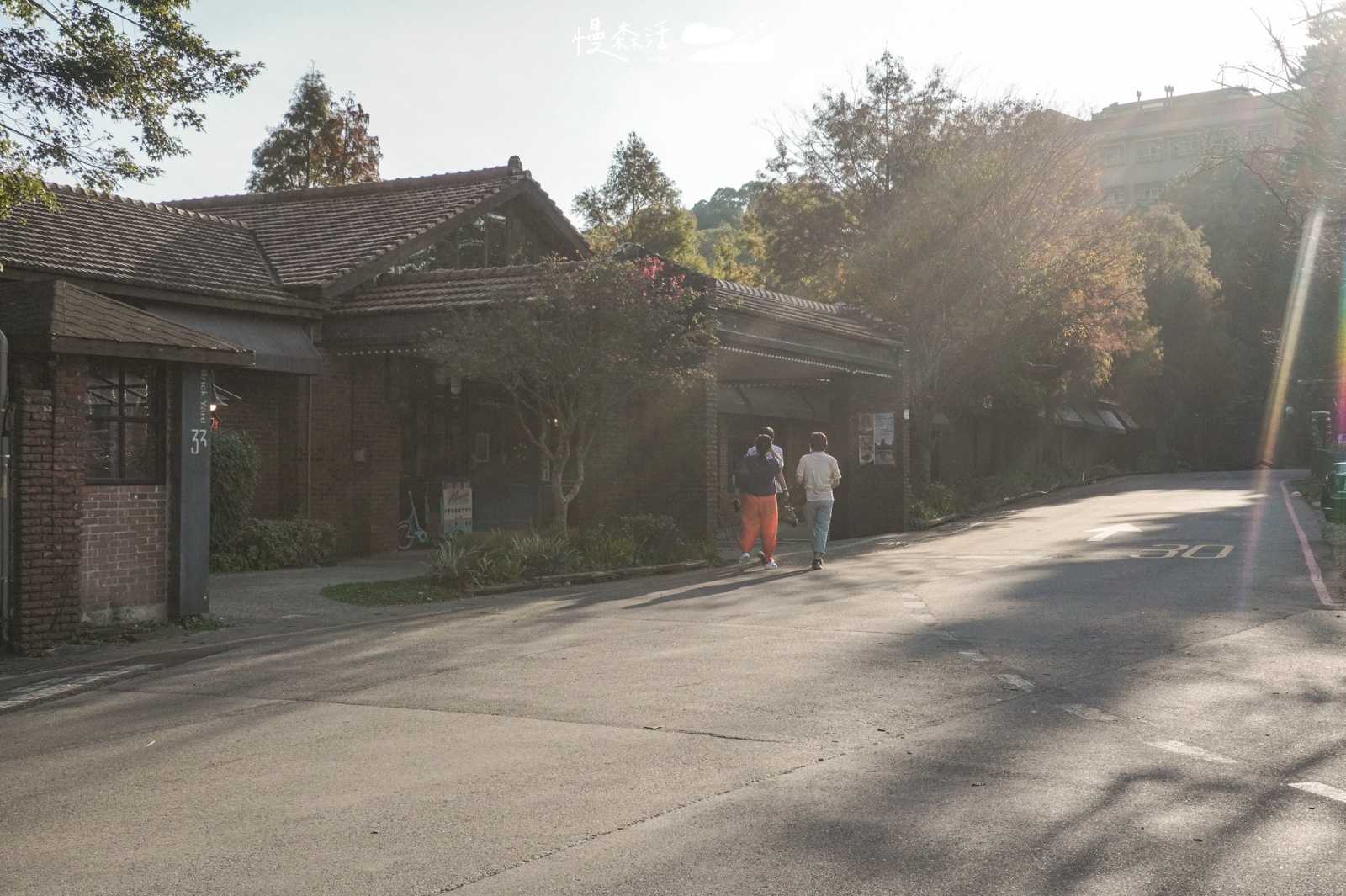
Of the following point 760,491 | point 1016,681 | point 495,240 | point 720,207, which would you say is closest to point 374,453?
point 495,240

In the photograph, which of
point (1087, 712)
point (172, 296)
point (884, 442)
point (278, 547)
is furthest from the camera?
point (884, 442)

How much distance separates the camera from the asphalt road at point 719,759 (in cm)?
469

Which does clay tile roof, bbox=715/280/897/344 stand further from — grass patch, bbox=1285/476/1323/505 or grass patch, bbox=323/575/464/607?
grass patch, bbox=1285/476/1323/505

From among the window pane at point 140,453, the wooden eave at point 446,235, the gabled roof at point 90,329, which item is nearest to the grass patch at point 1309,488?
the wooden eave at point 446,235

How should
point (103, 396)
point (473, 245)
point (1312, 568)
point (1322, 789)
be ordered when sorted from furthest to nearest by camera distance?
1. point (473, 245)
2. point (1312, 568)
3. point (103, 396)
4. point (1322, 789)

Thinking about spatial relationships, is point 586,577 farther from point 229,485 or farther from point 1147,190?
point 1147,190

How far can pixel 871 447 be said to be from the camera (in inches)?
1028

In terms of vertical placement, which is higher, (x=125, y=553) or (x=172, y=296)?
(x=172, y=296)

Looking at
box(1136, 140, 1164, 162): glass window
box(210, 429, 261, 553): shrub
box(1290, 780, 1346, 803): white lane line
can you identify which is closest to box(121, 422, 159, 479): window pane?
box(210, 429, 261, 553): shrub

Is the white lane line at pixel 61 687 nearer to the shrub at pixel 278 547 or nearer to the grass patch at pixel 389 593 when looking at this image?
the grass patch at pixel 389 593

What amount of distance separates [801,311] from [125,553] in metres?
13.4

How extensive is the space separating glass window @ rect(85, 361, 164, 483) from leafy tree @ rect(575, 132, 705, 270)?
2968 cm

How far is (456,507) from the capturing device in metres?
22.6

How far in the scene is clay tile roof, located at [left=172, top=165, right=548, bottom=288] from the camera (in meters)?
21.4
